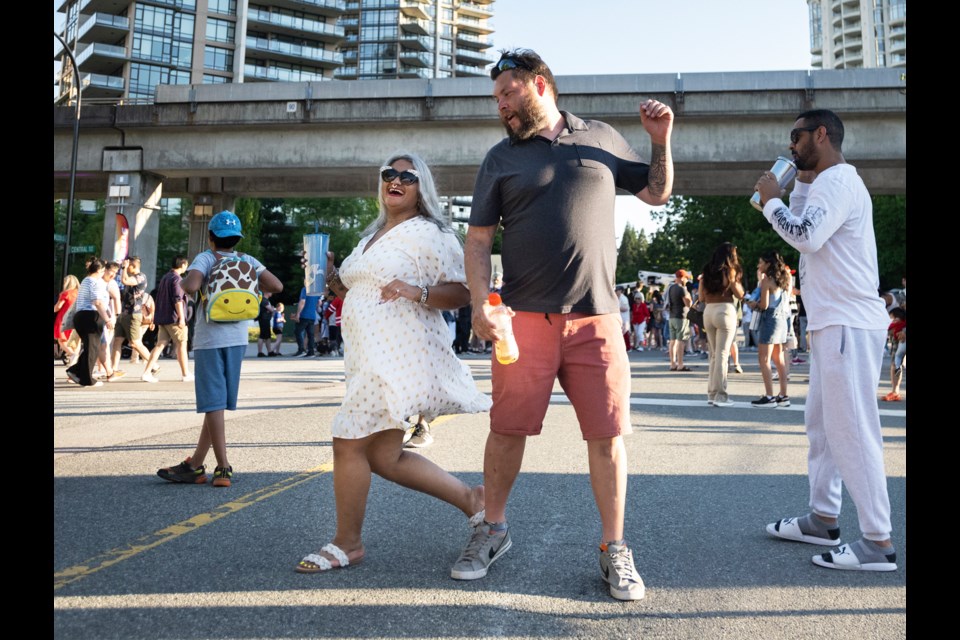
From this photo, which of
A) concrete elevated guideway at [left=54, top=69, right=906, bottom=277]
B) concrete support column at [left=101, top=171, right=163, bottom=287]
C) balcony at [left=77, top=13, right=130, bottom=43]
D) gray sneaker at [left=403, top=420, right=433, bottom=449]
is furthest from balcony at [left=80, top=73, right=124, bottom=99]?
gray sneaker at [left=403, top=420, right=433, bottom=449]

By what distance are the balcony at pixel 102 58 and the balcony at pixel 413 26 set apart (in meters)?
52.2

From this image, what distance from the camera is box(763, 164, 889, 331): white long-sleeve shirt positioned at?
3.84 metres

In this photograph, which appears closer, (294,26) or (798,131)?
(798,131)

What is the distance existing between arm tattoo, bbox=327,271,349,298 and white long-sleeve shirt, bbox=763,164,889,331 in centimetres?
210

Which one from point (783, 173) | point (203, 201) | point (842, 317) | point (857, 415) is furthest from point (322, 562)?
point (203, 201)

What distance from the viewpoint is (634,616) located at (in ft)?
10.1

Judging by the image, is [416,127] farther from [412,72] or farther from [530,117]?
[412,72]

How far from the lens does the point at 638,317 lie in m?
27.3

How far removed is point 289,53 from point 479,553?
317ft

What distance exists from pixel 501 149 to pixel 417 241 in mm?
568

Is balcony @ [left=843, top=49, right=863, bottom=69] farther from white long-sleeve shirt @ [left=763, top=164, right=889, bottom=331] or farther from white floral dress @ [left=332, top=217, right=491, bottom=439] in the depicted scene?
white floral dress @ [left=332, top=217, right=491, bottom=439]

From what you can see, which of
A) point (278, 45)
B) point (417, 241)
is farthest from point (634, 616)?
point (278, 45)

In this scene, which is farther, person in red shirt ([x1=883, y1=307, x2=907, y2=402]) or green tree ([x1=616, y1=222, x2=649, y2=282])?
green tree ([x1=616, y1=222, x2=649, y2=282])

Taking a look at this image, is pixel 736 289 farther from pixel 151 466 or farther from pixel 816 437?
pixel 151 466
